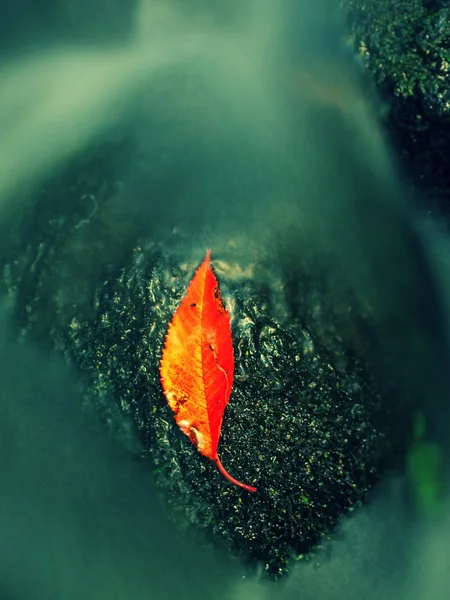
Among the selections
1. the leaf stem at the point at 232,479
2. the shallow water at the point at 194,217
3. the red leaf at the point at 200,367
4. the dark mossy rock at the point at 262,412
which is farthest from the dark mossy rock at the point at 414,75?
the leaf stem at the point at 232,479

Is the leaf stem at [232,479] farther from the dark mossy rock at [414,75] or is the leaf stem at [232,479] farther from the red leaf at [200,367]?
the dark mossy rock at [414,75]

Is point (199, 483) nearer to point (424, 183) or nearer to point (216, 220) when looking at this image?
point (216, 220)

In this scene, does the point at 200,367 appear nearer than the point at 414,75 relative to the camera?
Yes

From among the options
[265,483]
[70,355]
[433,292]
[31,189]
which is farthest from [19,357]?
[433,292]

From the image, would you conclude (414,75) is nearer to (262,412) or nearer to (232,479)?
(262,412)

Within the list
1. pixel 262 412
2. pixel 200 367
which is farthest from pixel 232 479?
pixel 200 367

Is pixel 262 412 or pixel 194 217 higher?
pixel 194 217
